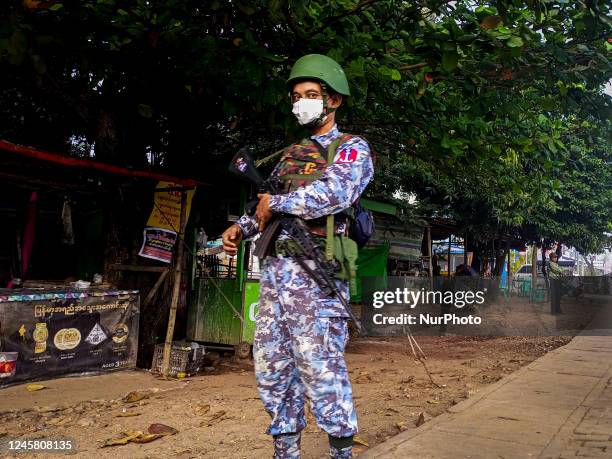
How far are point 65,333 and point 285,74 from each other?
3463 mm

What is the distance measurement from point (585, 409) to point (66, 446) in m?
3.72

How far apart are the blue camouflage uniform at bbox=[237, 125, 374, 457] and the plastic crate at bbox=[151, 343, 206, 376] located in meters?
4.37

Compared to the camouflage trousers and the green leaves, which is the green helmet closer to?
the camouflage trousers

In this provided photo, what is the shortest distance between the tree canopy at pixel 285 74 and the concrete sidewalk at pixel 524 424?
→ 2.37 m

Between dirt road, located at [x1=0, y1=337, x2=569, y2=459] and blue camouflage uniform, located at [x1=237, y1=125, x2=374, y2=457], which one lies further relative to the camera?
dirt road, located at [x1=0, y1=337, x2=569, y2=459]

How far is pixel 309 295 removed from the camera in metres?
2.34

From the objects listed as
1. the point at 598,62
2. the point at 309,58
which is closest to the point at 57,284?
the point at 309,58

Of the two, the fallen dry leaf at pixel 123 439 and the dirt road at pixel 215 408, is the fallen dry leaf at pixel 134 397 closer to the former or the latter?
the dirt road at pixel 215 408

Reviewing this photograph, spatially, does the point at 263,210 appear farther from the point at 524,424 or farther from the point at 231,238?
the point at 524,424

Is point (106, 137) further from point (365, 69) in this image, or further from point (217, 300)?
point (365, 69)

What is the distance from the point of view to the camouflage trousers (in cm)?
227

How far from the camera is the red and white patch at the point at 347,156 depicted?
234 centimetres

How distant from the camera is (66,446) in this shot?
3.79 metres

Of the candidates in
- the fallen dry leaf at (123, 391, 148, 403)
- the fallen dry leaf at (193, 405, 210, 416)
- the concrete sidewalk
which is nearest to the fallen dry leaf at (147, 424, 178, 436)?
the fallen dry leaf at (193, 405, 210, 416)
